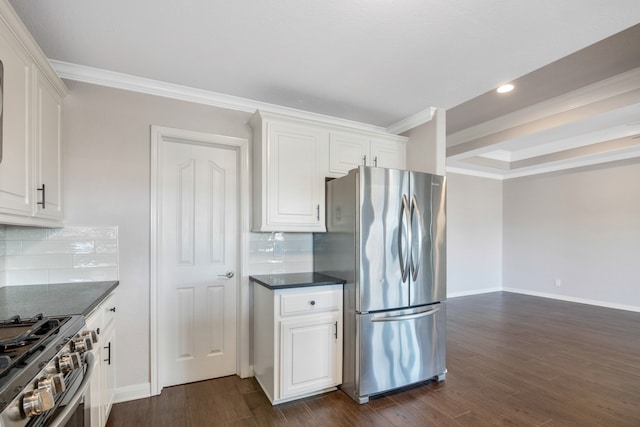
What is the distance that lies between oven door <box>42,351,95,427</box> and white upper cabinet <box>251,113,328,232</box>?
5.07ft

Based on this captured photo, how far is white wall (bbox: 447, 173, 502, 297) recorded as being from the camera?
6.25 m

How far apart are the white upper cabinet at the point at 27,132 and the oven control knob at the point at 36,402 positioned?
3.36ft

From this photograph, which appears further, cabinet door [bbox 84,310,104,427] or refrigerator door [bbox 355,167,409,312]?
refrigerator door [bbox 355,167,409,312]

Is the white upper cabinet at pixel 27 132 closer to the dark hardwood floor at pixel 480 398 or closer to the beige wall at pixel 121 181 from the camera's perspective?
the beige wall at pixel 121 181

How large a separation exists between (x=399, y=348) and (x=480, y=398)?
74 cm

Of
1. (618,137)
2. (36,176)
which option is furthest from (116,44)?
(618,137)

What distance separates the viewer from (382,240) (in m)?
2.49

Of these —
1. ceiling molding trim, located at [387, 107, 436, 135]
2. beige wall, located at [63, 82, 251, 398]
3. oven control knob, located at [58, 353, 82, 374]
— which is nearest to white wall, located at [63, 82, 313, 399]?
beige wall, located at [63, 82, 251, 398]

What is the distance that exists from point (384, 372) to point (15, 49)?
308 centimetres

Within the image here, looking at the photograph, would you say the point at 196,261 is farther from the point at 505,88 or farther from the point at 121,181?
the point at 505,88

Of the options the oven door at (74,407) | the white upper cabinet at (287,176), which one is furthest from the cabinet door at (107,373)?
the white upper cabinet at (287,176)

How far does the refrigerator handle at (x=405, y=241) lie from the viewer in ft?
8.31

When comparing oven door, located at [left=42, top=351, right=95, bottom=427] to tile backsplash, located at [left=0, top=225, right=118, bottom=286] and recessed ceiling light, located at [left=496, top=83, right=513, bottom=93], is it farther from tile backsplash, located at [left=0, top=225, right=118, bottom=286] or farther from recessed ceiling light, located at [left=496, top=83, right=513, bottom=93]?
recessed ceiling light, located at [left=496, top=83, right=513, bottom=93]

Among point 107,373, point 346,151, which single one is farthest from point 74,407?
point 346,151
